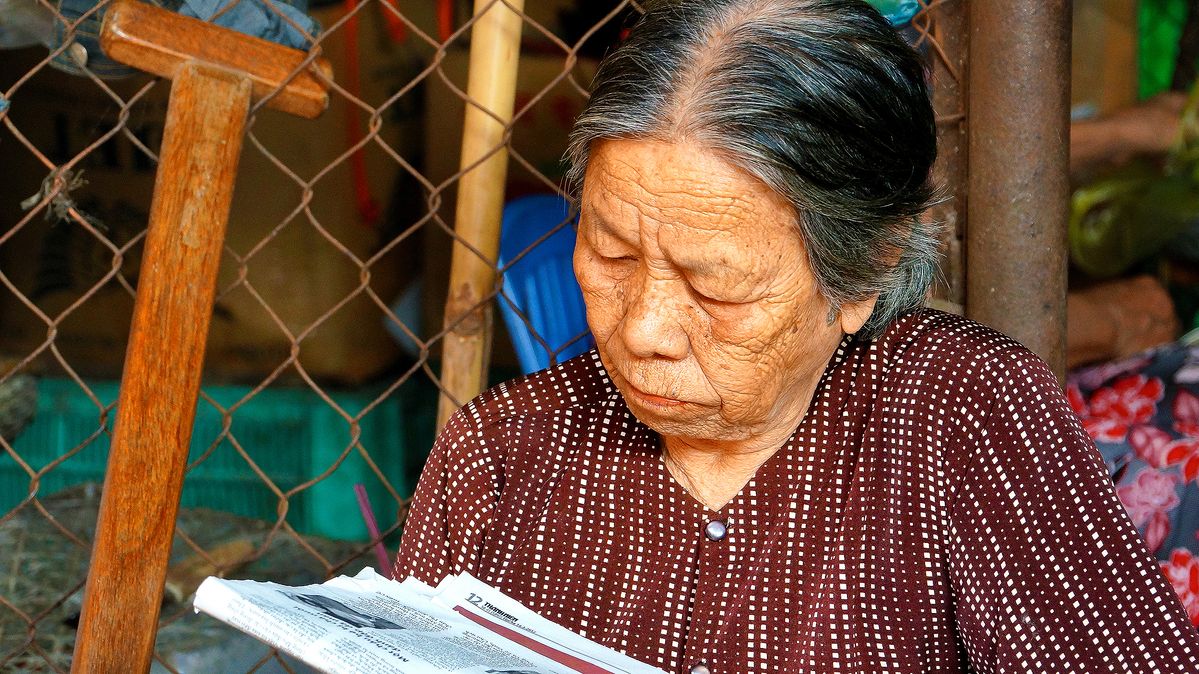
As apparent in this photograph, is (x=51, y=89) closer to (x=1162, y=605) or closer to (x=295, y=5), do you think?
(x=295, y=5)

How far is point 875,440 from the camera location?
1.36 meters

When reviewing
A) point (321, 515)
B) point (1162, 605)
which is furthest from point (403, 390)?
point (1162, 605)

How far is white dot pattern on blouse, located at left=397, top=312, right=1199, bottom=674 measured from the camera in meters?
1.20

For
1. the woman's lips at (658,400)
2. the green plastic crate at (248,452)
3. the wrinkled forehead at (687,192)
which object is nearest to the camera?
the wrinkled forehead at (687,192)

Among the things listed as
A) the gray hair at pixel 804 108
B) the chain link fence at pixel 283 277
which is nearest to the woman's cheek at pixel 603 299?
the gray hair at pixel 804 108

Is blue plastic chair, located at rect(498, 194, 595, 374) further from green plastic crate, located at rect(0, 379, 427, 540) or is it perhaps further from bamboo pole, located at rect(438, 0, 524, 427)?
green plastic crate, located at rect(0, 379, 427, 540)

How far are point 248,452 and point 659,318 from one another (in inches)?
74.2

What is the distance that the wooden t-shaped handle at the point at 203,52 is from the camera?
1403mm

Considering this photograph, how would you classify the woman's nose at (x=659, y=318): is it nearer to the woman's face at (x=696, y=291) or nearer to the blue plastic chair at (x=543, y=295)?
the woman's face at (x=696, y=291)

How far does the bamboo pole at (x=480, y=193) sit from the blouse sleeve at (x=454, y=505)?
31 cm

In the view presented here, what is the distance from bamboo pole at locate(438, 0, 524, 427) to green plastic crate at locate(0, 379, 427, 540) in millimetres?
1083

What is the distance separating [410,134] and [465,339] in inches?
46.8

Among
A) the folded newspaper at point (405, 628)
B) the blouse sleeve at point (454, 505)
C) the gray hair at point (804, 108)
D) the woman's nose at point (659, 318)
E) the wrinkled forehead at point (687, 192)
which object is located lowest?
the folded newspaper at point (405, 628)

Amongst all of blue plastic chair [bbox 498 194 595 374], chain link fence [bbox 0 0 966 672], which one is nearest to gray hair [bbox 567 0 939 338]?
blue plastic chair [bbox 498 194 595 374]
